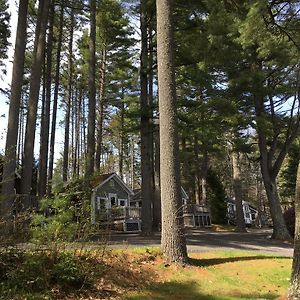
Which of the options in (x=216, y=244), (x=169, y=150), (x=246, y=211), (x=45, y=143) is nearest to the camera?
(x=169, y=150)

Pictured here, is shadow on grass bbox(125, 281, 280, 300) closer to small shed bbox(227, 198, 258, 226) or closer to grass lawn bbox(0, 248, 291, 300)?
grass lawn bbox(0, 248, 291, 300)

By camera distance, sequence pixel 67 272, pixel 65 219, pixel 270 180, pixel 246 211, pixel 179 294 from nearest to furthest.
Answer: pixel 67 272, pixel 65 219, pixel 179 294, pixel 270 180, pixel 246 211

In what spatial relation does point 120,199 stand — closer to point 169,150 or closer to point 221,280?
point 169,150

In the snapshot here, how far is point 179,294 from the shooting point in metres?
7.13

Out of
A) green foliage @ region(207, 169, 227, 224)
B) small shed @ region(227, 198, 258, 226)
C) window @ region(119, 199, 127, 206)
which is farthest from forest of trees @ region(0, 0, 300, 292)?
small shed @ region(227, 198, 258, 226)

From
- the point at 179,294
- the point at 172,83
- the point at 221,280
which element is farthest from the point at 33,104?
the point at 179,294

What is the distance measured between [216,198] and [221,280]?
31376mm

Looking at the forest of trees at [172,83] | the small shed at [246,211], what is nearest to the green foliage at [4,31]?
the forest of trees at [172,83]

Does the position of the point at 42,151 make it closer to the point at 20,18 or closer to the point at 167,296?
the point at 20,18

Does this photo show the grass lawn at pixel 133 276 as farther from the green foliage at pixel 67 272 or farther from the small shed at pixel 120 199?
the small shed at pixel 120 199

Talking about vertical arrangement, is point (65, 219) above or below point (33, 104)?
below

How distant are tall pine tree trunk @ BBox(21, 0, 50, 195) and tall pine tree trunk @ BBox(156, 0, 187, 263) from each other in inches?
286

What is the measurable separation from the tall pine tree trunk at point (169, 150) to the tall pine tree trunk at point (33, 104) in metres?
7.26

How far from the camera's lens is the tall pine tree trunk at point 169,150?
8.95m
